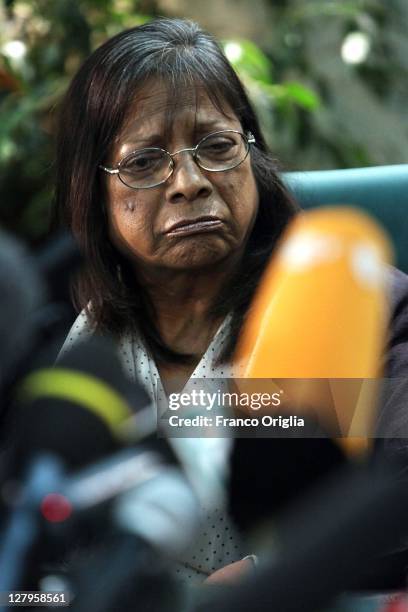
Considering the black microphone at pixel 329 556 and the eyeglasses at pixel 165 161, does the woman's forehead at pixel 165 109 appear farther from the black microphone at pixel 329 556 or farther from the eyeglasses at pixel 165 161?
the black microphone at pixel 329 556

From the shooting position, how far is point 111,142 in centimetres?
78

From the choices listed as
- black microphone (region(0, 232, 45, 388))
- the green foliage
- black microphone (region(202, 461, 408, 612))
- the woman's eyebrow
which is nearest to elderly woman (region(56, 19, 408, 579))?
the woman's eyebrow

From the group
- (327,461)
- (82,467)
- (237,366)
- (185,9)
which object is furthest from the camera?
(185,9)

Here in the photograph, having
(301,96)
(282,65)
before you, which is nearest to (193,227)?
(301,96)

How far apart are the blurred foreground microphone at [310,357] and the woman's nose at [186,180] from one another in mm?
94

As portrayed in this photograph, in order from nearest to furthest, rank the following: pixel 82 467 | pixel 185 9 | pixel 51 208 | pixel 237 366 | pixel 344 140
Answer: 1. pixel 82 467
2. pixel 237 366
3. pixel 51 208
4. pixel 344 140
5. pixel 185 9

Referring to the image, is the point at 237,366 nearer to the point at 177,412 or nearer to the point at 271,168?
the point at 177,412

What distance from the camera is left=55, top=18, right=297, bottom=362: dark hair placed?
71 cm

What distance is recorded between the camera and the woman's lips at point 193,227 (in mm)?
739

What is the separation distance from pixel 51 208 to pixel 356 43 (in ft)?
4.34

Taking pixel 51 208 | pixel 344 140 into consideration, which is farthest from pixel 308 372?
pixel 344 140

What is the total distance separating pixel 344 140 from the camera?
5.55 ft

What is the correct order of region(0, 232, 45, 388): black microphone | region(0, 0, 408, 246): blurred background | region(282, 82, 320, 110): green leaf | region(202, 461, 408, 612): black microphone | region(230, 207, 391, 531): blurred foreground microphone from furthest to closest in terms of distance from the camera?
region(282, 82, 320, 110): green leaf → region(0, 0, 408, 246): blurred background → region(230, 207, 391, 531): blurred foreground microphone → region(0, 232, 45, 388): black microphone → region(202, 461, 408, 612): black microphone

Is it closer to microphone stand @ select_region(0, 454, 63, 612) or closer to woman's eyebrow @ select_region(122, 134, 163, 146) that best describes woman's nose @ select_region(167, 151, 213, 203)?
woman's eyebrow @ select_region(122, 134, 163, 146)
